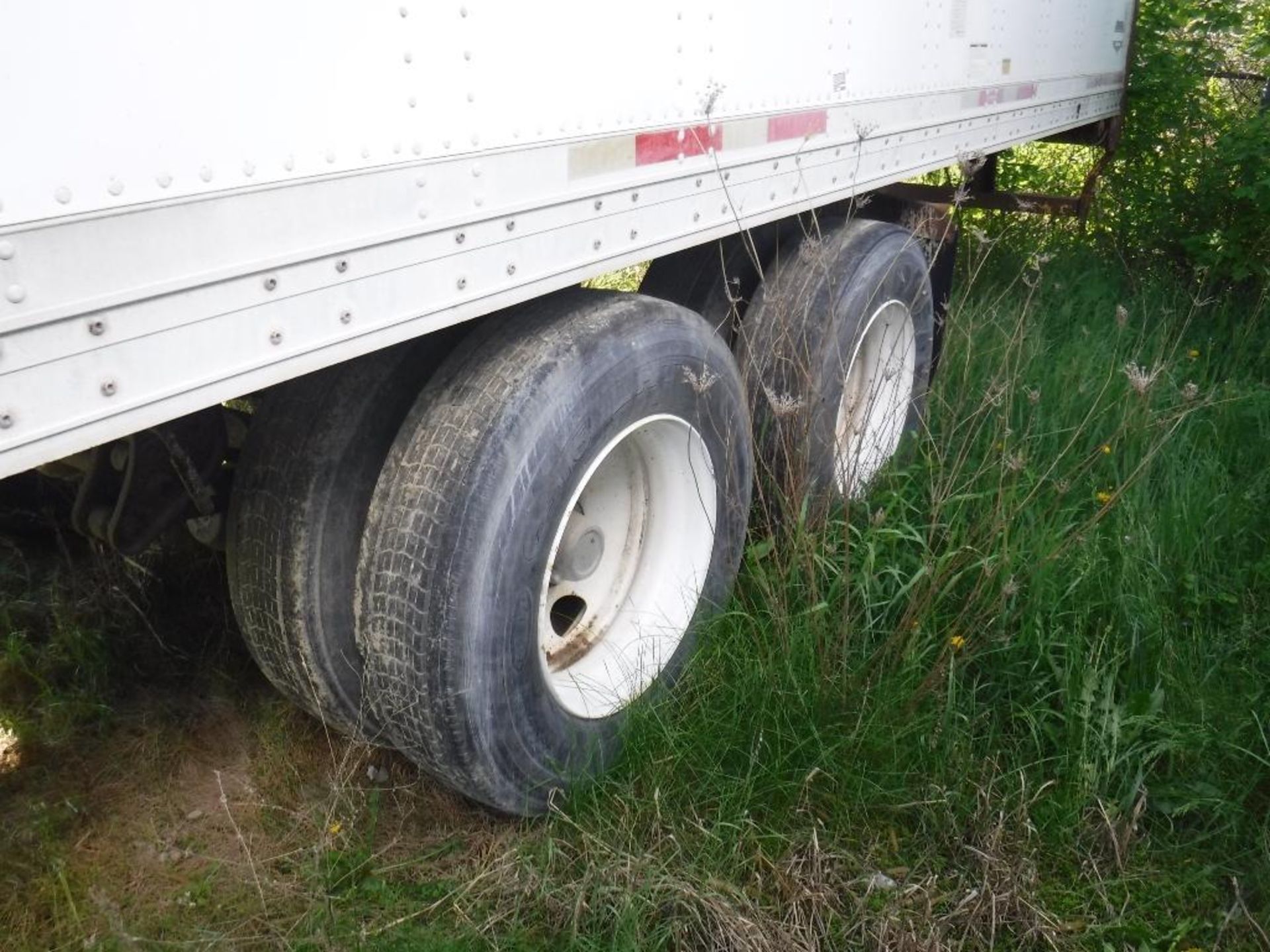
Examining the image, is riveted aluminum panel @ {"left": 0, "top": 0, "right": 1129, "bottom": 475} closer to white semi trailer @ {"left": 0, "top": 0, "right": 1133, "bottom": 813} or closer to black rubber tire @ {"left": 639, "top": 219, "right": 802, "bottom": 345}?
white semi trailer @ {"left": 0, "top": 0, "right": 1133, "bottom": 813}

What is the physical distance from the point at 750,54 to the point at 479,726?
60.5 inches

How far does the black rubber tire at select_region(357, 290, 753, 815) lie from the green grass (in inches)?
9.0

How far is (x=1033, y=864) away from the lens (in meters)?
2.25

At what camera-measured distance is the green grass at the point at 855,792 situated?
2123mm

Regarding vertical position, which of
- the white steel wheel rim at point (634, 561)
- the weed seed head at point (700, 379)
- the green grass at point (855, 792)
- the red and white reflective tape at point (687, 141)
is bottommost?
the green grass at point (855, 792)

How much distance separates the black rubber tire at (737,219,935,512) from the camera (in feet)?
10.1

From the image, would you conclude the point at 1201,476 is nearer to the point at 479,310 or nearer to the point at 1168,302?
the point at 1168,302

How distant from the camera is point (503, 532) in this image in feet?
6.59

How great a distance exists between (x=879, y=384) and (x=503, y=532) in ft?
6.09

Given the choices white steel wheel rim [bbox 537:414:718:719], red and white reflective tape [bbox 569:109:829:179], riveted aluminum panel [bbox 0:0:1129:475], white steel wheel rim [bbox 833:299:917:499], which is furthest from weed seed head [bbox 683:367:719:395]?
white steel wheel rim [bbox 833:299:917:499]

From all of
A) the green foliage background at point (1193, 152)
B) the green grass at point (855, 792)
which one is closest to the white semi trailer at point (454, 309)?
the green grass at point (855, 792)

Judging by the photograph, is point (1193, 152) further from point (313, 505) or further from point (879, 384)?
point (313, 505)

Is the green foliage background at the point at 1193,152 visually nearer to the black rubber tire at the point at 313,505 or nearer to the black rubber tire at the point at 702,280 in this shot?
the black rubber tire at the point at 702,280

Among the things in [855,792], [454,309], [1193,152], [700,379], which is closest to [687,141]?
[700,379]
